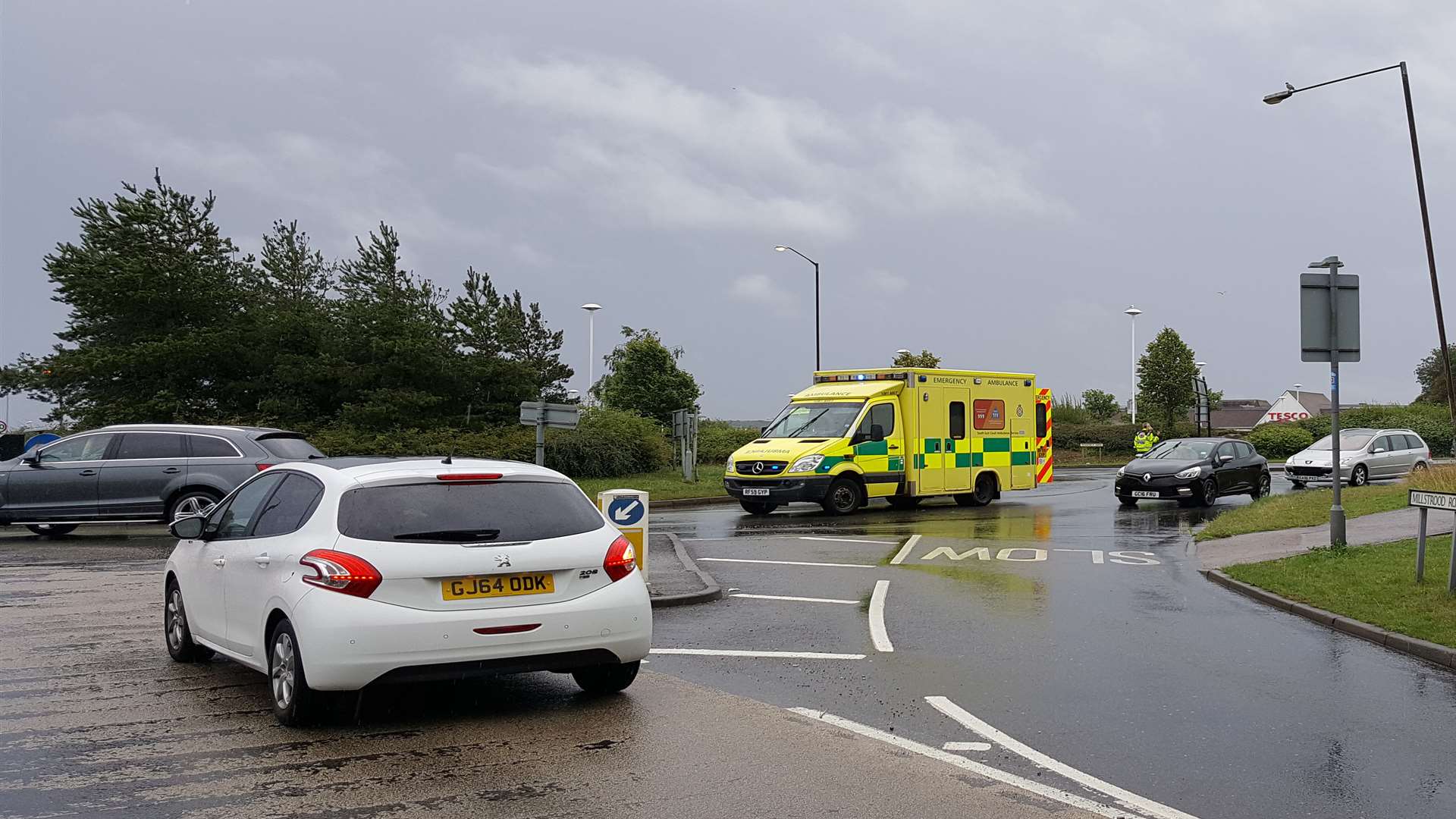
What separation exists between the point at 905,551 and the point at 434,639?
1046 cm

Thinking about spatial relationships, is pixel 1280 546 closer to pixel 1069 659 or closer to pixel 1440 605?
pixel 1440 605

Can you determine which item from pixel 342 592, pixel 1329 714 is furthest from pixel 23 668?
pixel 1329 714

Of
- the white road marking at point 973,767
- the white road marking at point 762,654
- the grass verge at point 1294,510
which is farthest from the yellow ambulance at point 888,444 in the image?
the white road marking at point 973,767

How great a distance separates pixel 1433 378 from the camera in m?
98.9

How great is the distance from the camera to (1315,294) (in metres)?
14.1

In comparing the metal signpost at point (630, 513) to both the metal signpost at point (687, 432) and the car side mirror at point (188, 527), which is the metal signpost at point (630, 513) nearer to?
the car side mirror at point (188, 527)

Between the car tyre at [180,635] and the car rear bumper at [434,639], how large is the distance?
230 centimetres

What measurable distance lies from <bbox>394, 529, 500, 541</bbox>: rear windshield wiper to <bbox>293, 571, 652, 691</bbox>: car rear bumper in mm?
391

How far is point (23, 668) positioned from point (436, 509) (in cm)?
352

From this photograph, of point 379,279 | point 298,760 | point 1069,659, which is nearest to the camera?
point 298,760

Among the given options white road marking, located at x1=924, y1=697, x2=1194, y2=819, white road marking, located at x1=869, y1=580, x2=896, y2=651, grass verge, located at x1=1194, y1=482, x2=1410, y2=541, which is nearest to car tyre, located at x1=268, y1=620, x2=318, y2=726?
white road marking, located at x1=924, y1=697, x2=1194, y2=819

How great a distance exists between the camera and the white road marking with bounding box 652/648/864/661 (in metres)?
8.46

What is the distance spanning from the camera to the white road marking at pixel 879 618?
8992 mm

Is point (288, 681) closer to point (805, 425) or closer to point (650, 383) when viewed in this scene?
point (805, 425)
